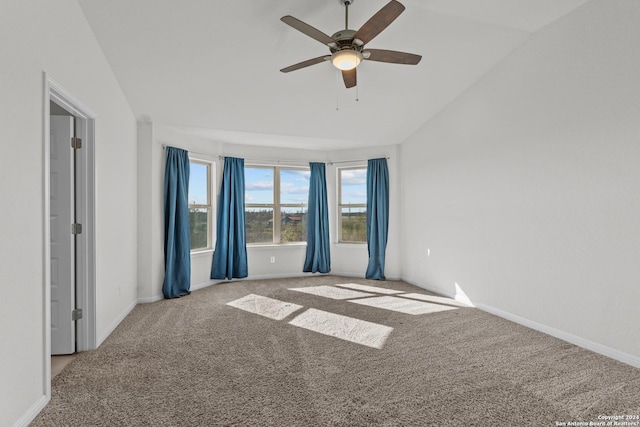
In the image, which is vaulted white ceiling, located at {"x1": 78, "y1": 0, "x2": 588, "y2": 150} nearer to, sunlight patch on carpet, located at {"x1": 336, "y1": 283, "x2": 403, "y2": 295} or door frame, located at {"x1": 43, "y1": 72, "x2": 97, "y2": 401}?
door frame, located at {"x1": 43, "y1": 72, "x2": 97, "y2": 401}

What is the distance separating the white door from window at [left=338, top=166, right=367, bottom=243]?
440 cm

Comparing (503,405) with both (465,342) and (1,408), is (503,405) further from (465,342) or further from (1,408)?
(1,408)

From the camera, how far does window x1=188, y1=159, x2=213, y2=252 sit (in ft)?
17.5

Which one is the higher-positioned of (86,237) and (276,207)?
(276,207)

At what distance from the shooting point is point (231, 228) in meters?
5.59

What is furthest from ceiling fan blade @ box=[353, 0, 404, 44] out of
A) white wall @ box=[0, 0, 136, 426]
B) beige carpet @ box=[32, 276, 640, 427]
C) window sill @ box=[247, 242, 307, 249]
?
window sill @ box=[247, 242, 307, 249]

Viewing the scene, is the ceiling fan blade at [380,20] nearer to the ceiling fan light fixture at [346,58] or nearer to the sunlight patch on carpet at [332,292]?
the ceiling fan light fixture at [346,58]

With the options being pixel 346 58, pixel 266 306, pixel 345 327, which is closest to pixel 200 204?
pixel 266 306

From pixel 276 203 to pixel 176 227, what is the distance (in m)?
1.97

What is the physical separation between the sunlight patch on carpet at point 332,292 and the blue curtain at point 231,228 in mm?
1145

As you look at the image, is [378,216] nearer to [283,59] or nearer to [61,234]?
[283,59]

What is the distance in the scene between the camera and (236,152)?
19.2ft

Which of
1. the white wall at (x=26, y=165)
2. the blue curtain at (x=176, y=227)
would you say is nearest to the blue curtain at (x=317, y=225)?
the blue curtain at (x=176, y=227)

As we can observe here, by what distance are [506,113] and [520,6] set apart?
1.07 m
